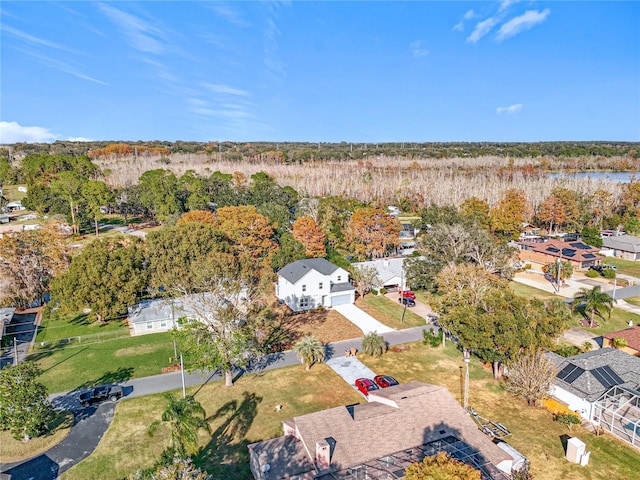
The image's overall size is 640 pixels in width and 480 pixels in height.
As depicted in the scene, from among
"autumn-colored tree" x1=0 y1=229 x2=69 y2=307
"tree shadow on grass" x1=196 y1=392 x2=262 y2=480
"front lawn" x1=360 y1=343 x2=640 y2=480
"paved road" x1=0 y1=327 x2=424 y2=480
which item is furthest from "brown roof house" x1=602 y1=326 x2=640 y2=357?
"autumn-colored tree" x1=0 y1=229 x2=69 y2=307

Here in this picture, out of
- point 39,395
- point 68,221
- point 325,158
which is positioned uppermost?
point 325,158

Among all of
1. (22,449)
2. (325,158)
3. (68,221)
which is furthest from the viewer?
(325,158)

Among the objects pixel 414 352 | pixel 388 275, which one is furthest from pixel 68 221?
pixel 414 352

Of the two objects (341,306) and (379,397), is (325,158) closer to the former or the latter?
(341,306)

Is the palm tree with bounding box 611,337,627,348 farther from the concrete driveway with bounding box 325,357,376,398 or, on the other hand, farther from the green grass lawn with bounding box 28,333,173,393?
the green grass lawn with bounding box 28,333,173,393

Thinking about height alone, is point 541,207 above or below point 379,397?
above
